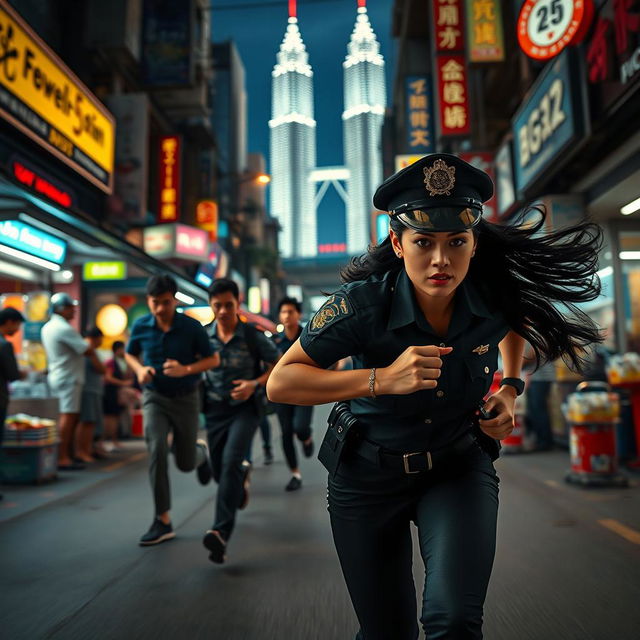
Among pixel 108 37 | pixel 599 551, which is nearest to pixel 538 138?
pixel 599 551

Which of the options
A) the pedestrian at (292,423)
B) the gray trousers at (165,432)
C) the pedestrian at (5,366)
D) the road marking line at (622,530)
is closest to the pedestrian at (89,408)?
the pedestrian at (5,366)

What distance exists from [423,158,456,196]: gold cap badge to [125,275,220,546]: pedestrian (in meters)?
3.38

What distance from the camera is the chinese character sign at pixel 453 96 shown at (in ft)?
49.6

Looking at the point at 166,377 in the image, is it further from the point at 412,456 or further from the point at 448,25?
the point at 448,25

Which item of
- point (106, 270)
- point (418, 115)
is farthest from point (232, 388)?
point (418, 115)

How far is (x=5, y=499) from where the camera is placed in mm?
6719

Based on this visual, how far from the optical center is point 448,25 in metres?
15.6

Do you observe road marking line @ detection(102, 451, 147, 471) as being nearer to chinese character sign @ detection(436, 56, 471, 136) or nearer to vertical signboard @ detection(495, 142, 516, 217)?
vertical signboard @ detection(495, 142, 516, 217)

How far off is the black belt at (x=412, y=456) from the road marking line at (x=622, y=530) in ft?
10.9

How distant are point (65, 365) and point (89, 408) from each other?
83 centimetres

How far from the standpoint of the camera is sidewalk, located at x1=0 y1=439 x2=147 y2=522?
6328mm

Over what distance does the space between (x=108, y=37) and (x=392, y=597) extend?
17927mm

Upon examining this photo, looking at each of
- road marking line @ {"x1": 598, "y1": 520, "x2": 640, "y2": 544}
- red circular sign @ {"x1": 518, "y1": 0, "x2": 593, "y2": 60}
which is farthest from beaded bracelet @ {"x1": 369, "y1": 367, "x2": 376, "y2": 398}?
red circular sign @ {"x1": 518, "y1": 0, "x2": 593, "y2": 60}

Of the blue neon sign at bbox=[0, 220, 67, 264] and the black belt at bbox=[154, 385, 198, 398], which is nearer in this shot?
the black belt at bbox=[154, 385, 198, 398]
